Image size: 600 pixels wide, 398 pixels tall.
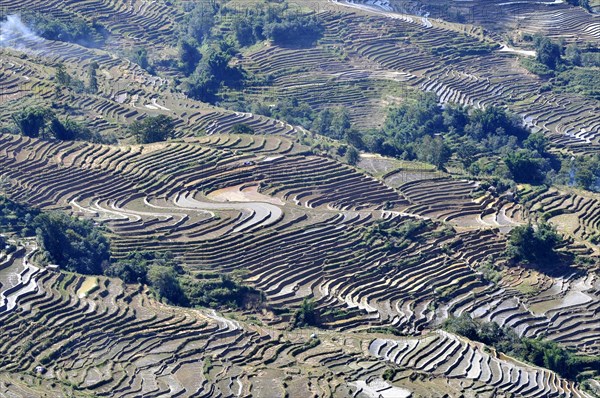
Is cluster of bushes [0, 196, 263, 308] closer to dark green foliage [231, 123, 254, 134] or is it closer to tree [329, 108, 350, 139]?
dark green foliage [231, 123, 254, 134]

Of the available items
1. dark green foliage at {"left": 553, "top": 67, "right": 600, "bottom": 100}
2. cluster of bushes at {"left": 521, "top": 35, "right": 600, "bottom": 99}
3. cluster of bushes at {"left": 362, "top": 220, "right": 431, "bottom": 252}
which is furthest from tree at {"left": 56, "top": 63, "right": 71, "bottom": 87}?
dark green foliage at {"left": 553, "top": 67, "right": 600, "bottom": 100}

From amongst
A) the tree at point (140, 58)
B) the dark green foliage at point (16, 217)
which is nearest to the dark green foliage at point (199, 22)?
the tree at point (140, 58)

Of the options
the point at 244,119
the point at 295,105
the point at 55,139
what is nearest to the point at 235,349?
the point at 55,139

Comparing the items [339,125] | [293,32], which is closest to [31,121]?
[339,125]

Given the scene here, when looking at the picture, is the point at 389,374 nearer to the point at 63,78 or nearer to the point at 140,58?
the point at 63,78

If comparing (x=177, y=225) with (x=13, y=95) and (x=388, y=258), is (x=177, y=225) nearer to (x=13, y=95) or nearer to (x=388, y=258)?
(x=388, y=258)

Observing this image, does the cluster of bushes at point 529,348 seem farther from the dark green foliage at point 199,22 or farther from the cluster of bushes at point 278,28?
the dark green foliage at point 199,22
